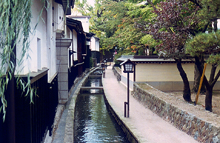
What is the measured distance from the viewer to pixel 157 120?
31.7ft

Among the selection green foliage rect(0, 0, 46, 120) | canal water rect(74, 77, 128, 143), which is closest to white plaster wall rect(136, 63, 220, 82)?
canal water rect(74, 77, 128, 143)

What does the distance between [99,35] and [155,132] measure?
43.6 metres

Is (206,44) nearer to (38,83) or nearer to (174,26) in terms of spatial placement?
(174,26)

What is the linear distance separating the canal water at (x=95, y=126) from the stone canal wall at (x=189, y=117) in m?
1.98

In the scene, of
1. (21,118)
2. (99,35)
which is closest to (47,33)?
(21,118)

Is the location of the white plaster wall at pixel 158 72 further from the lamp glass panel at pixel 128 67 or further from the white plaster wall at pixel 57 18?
the white plaster wall at pixel 57 18

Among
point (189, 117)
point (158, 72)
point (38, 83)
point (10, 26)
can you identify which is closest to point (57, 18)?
point (38, 83)

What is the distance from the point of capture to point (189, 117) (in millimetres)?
7559

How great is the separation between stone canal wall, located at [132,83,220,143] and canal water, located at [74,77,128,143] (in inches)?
77.8

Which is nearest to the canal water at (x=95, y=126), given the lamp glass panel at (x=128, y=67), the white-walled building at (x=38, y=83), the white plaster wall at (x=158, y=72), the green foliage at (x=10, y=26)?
the white-walled building at (x=38, y=83)

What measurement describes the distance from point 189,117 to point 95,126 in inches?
170

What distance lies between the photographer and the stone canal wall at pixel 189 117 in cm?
631

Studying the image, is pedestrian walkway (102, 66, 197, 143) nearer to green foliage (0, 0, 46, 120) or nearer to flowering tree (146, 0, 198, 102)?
flowering tree (146, 0, 198, 102)

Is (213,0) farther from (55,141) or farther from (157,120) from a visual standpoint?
(55,141)
